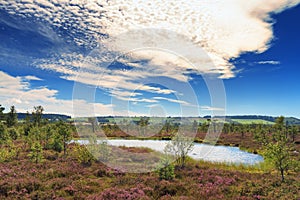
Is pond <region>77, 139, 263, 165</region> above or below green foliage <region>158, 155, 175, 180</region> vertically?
below

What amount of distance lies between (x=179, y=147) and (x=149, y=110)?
18.7ft

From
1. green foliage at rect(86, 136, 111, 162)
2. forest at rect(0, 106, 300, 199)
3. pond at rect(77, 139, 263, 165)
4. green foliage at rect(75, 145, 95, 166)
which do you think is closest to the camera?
forest at rect(0, 106, 300, 199)

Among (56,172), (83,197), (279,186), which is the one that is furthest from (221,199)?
(56,172)

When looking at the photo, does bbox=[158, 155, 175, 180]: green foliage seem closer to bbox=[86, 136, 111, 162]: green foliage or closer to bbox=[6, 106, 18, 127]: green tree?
bbox=[86, 136, 111, 162]: green foliage

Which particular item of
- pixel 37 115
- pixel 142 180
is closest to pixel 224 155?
pixel 142 180

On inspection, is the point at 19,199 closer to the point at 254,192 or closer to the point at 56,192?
the point at 56,192

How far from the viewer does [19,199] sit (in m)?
13.9

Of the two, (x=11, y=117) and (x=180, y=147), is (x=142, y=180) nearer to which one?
(x=180, y=147)

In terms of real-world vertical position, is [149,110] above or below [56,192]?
above

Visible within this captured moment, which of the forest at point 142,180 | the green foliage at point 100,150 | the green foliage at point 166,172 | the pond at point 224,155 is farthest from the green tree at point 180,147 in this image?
the pond at point 224,155

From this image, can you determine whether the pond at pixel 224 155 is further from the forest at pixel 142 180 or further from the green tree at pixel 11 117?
the green tree at pixel 11 117

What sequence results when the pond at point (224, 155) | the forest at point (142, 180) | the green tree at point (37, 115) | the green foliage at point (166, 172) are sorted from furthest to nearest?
the green tree at point (37, 115), the pond at point (224, 155), the green foliage at point (166, 172), the forest at point (142, 180)

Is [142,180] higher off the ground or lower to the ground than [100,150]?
lower

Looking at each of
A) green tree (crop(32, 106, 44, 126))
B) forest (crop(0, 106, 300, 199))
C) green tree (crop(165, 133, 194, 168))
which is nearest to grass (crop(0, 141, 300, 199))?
forest (crop(0, 106, 300, 199))
